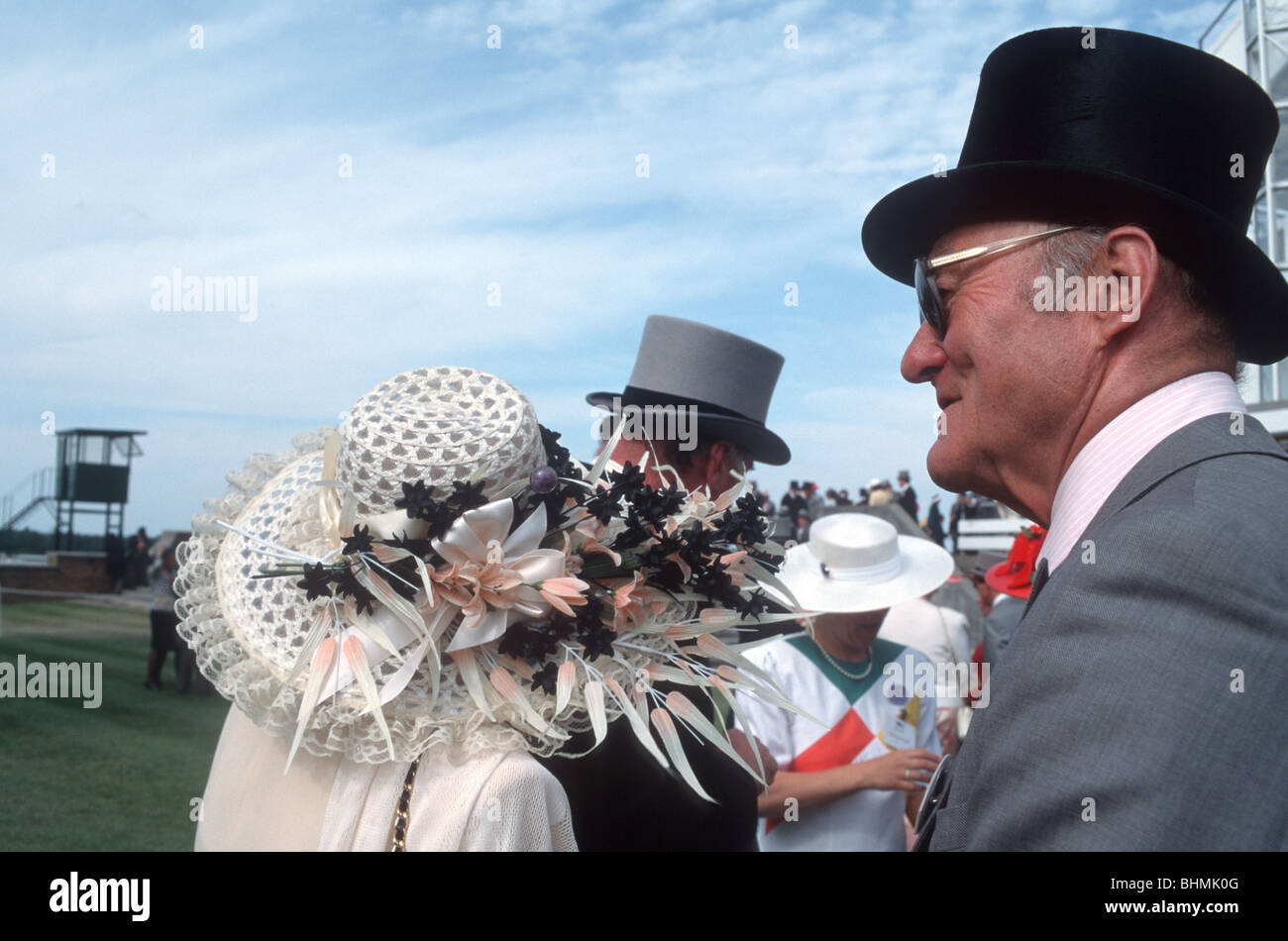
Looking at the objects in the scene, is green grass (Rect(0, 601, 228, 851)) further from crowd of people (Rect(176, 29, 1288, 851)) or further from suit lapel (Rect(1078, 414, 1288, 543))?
suit lapel (Rect(1078, 414, 1288, 543))

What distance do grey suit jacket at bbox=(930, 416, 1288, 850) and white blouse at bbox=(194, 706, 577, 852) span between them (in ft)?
2.38

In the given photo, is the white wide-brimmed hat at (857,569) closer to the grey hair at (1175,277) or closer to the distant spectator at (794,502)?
the grey hair at (1175,277)

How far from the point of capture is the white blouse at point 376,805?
169 cm

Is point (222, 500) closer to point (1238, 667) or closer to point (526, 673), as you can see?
point (526, 673)

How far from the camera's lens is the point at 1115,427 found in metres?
1.53

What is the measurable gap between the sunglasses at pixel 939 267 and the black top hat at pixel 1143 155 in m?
0.04

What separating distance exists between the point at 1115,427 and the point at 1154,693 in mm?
526

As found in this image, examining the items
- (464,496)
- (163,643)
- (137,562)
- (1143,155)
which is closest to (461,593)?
(464,496)

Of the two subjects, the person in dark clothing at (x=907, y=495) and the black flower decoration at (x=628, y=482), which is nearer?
the black flower decoration at (x=628, y=482)

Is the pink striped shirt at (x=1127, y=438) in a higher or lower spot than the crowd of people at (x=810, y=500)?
higher

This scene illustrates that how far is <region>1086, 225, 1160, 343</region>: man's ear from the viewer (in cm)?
153

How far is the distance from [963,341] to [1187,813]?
2.75 feet

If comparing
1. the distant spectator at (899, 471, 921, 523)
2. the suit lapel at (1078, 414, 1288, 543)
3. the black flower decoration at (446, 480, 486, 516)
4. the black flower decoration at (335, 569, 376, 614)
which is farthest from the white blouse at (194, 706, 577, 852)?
the distant spectator at (899, 471, 921, 523)

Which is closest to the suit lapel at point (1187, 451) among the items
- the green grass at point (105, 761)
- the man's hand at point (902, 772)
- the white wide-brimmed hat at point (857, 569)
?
the man's hand at point (902, 772)
